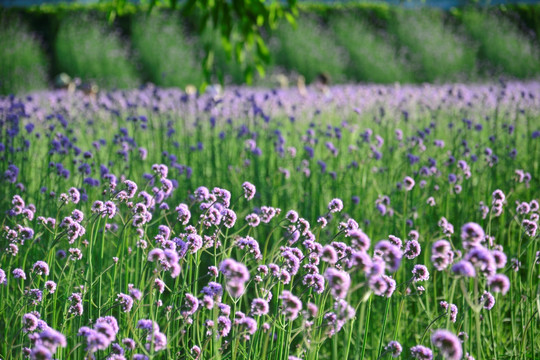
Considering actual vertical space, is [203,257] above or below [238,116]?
below

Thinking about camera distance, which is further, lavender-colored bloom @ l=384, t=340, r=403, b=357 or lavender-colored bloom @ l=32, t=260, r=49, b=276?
lavender-colored bloom @ l=32, t=260, r=49, b=276

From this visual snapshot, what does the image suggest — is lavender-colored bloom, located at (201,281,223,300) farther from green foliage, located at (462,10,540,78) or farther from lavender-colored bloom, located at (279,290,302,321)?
green foliage, located at (462,10,540,78)

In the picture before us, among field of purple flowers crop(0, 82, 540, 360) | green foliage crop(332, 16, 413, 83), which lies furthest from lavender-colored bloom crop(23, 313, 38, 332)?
green foliage crop(332, 16, 413, 83)

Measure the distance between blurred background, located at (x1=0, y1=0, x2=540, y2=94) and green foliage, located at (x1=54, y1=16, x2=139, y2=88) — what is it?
0.02 meters

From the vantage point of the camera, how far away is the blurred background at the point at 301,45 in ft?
44.0

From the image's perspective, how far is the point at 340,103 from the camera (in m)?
7.52

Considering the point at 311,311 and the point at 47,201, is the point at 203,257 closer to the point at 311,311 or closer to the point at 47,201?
the point at 47,201

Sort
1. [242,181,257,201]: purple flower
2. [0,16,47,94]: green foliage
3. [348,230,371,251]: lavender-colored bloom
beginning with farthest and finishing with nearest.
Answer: [0,16,47,94]: green foliage → [242,181,257,201]: purple flower → [348,230,371,251]: lavender-colored bloom


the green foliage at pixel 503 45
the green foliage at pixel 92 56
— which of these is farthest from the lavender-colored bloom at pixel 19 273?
the green foliage at pixel 503 45

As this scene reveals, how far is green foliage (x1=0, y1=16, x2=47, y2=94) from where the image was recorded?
36.7 ft

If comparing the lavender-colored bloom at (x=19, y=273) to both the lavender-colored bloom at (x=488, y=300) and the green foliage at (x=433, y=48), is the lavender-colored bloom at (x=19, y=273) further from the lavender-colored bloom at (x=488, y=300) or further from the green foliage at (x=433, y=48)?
the green foliage at (x=433, y=48)

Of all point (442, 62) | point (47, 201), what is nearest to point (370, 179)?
point (47, 201)

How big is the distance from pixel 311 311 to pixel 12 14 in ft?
52.1

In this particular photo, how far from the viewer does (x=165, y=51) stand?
46.4 feet
